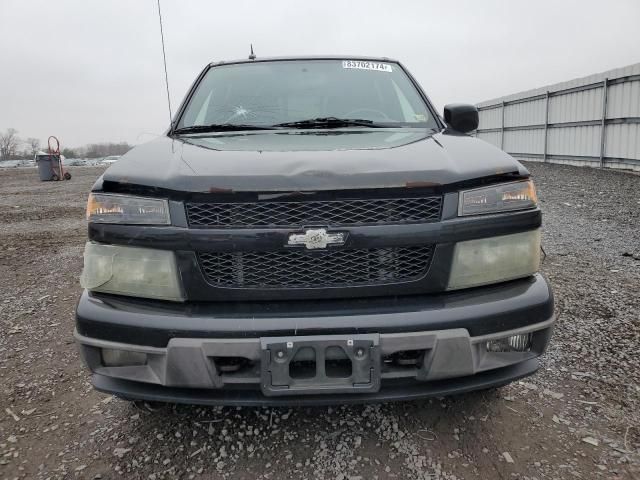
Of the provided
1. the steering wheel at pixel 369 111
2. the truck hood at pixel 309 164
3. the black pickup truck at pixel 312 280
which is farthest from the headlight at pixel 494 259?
the steering wheel at pixel 369 111

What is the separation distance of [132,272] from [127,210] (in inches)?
9.2

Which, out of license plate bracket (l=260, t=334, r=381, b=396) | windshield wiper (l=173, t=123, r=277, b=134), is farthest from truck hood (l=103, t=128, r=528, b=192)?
license plate bracket (l=260, t=334, r=381, b=396)

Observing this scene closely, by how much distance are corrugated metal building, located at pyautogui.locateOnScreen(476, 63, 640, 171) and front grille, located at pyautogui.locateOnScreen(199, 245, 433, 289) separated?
37.8 ft

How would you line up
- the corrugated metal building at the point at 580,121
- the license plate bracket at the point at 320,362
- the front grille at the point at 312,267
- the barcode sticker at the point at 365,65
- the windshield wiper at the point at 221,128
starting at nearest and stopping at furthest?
1. the license plate bracket at the point at 320,362
2. the front grille at the point at 312,267
3. the windshield wiper at the point at 221,128
4. the barcode sticker at the point at 365,65
5. the corrugated metal building at the point at 580,121

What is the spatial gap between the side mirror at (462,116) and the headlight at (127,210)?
1803mm

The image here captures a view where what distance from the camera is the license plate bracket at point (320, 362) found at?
156cm

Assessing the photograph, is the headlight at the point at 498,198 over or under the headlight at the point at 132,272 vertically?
over

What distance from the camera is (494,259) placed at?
5.72 feet

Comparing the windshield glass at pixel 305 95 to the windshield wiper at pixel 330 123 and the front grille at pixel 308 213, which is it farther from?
the front grille at pixel 308 213

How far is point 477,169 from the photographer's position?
1760 millimetres

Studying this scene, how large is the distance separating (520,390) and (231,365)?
151 centimetres

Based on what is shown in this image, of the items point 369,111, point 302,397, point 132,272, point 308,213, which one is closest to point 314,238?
point 308,213

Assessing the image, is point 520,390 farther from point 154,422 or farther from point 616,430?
point 154,422

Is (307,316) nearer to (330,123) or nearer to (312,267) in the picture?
(312,267)
